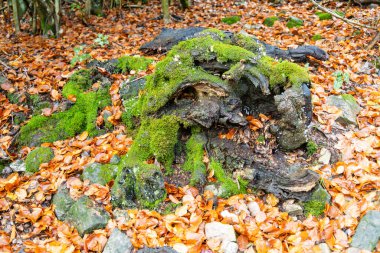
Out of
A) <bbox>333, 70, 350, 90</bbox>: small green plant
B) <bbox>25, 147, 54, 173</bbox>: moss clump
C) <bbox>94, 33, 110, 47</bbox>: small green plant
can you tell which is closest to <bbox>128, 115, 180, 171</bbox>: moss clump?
<bbox>25, 147, 54, 173</bbox>: moss clump

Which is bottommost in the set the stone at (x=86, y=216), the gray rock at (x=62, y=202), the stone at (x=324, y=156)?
the gray rock at (x=62, y=202)

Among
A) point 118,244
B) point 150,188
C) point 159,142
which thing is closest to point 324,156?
point 159,142

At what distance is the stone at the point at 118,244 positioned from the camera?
328cm

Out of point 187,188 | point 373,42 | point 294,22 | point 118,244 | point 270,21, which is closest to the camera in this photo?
point 118,244

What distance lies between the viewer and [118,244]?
331 centimetres

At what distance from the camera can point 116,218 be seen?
3607 millimetres

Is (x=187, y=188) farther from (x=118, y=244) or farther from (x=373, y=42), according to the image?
(x=373, y=42)

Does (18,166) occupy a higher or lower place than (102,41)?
lower

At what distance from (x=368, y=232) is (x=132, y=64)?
4170 millimetres

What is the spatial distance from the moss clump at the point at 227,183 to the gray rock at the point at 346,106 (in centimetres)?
187

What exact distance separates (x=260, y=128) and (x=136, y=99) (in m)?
1.82

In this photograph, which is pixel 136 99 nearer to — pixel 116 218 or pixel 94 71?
pixel 94 71

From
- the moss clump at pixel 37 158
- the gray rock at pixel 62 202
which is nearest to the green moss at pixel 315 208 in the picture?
the gray rock at pixel 62 202

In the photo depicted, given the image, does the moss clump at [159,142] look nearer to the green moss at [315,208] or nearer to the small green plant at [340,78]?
the green moss at [315,208]
